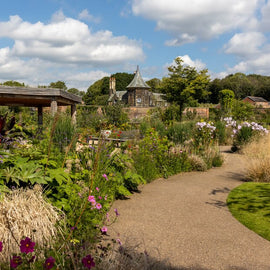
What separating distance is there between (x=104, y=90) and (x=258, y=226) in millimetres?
67915

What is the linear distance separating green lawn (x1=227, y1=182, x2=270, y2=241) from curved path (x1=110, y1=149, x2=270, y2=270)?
12 centimetres

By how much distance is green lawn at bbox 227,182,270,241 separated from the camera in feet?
12.4

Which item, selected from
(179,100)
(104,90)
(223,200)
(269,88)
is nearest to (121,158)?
(223,200)

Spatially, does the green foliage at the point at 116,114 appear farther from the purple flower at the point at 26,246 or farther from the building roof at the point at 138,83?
the building roof at the point at 138,83

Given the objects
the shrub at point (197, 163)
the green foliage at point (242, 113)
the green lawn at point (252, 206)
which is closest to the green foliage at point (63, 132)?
the shrub at point (197, 163)

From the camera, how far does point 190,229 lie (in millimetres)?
Answer: 3584

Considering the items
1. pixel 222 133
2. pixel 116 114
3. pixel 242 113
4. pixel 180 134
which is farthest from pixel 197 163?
pixel 242 113

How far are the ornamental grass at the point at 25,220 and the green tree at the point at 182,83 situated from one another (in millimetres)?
24059

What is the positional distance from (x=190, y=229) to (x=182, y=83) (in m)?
24.0

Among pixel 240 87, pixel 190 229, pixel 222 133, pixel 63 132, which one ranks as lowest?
pixel 190 229

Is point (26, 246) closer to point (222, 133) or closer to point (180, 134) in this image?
point (180, 134)

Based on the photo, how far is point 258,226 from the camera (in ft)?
12.3

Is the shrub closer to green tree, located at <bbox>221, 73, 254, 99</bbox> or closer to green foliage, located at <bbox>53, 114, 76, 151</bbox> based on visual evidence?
green foliage, located at <bbox>53, 114, 76, 151</bbox>

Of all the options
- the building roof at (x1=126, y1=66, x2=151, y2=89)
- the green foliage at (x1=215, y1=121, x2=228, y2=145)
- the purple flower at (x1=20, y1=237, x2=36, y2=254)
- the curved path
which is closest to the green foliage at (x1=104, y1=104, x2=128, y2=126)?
the green foliage at (x1=215, y1=121, x2=228, y2=145)
